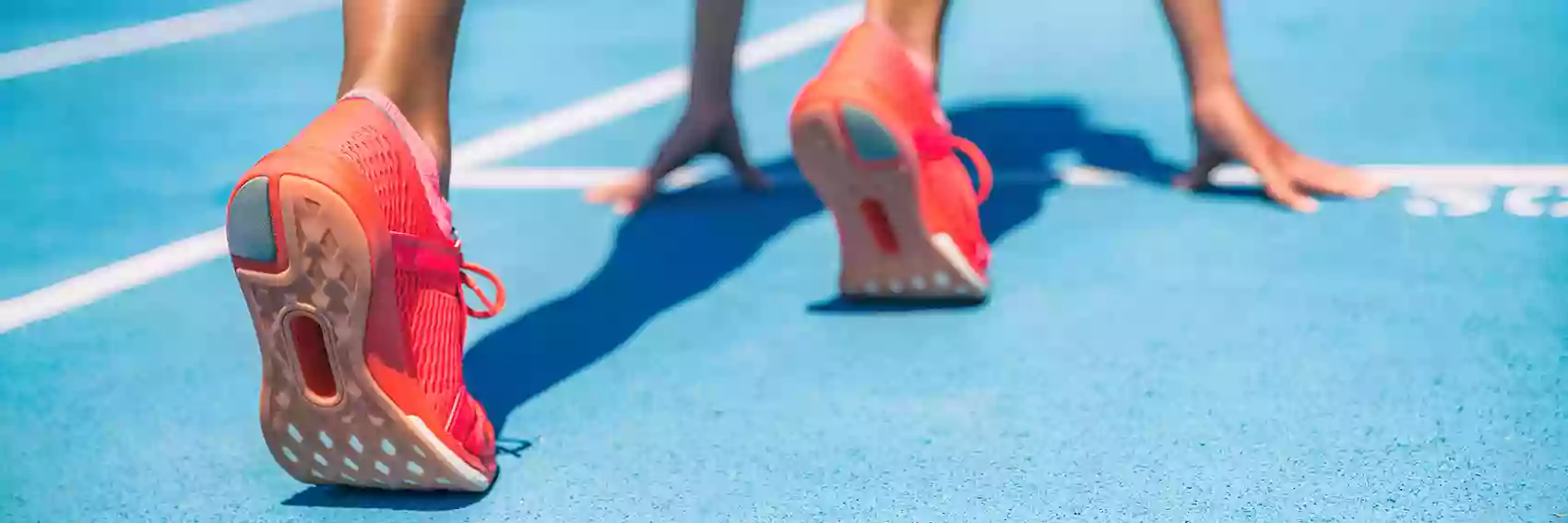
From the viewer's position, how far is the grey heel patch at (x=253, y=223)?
1.25 metres

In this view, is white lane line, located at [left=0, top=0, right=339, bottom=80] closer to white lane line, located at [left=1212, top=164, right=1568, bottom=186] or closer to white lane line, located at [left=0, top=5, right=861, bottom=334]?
white lane line, located at [left=0, top=5, right=861, bottom=334]

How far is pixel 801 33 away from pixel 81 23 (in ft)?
7.74

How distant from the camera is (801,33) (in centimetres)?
402

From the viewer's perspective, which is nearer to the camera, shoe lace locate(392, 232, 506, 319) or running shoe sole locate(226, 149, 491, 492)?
running shoe sole locate(226, 149, 491, 492)

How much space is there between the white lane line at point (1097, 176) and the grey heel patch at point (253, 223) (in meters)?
1.40

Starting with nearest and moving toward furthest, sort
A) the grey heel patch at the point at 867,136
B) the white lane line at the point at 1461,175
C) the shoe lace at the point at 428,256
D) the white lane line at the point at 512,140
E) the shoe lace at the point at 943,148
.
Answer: the shoe lace at the point at 428,256 → the grey heel patch at the point at 867,136 → the shoe lace at the point at 943,148 → the white lane line at the point at 512,140 → the white lane line at the point at 1461,175

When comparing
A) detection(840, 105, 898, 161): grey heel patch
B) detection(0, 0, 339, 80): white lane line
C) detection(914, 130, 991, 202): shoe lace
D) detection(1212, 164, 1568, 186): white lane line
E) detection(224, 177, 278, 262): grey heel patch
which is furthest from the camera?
detection(0, 0, 339, 80): white lane line

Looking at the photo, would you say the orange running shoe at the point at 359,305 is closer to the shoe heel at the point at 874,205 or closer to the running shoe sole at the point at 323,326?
the running shoe sole at the point at 323,326

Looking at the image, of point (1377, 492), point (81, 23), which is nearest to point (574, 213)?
point (1377, 492)

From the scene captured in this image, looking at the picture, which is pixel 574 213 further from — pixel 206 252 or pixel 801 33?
pixel 801 33

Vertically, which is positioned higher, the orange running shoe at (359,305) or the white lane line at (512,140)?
the orange running shoe at (359,305)

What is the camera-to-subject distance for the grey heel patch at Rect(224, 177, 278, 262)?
1249 mm

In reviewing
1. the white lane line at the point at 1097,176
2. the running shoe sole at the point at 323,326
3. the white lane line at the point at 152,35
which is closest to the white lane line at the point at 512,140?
the white lane line at the point at 1097,176

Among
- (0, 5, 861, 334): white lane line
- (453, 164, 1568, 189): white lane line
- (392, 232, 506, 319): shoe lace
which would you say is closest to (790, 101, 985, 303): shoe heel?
(392, 232, 506, 319): shoe lace
